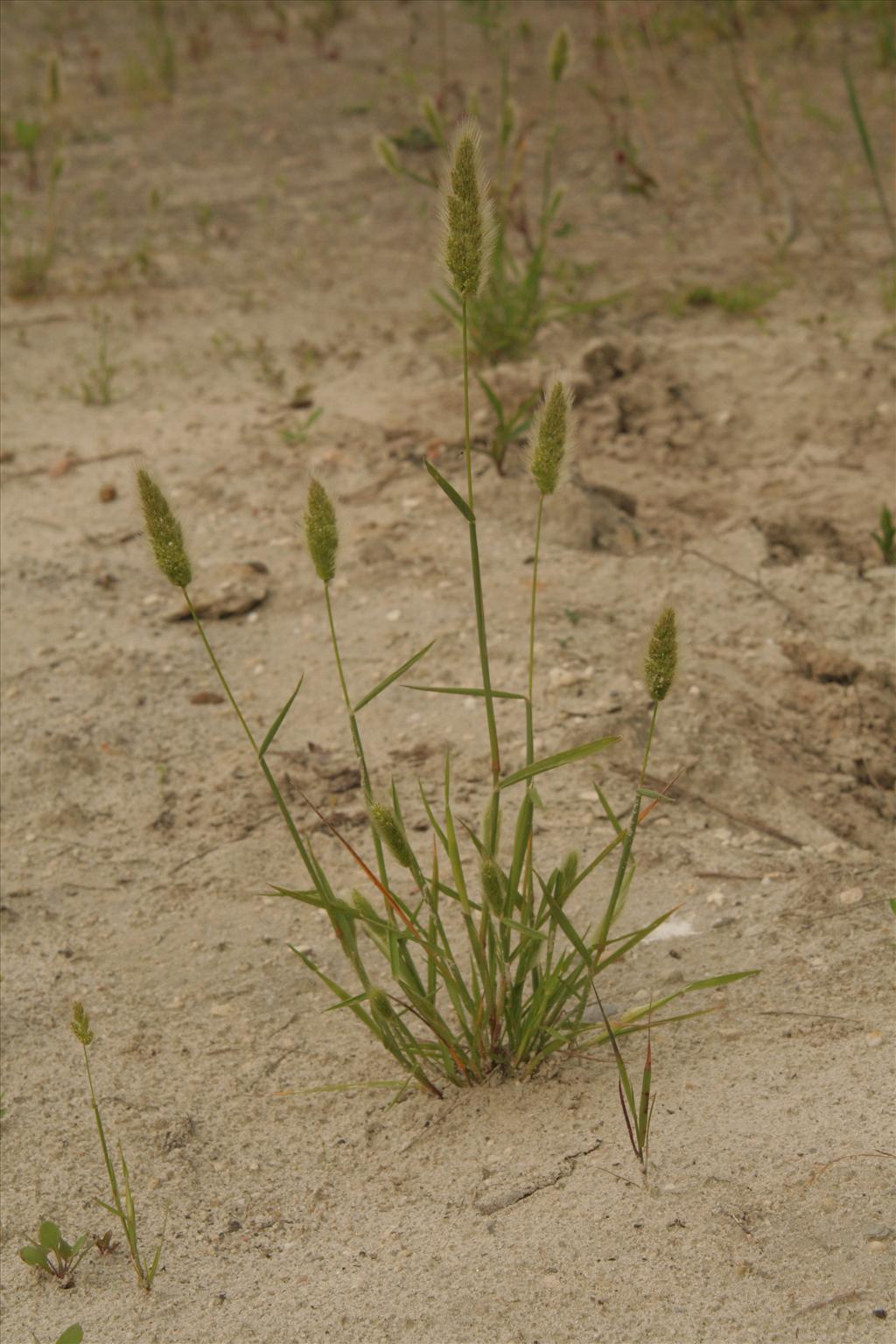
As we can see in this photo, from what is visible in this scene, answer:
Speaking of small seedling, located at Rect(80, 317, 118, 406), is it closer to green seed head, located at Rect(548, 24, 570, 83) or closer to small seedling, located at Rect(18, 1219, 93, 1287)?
green seed head, located at Rect(548, 24, 570, 83)

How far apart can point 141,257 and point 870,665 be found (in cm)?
297

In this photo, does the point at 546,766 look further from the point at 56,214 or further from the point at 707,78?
the point at 707,78

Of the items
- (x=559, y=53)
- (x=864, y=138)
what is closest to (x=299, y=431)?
(x=559, y=53)

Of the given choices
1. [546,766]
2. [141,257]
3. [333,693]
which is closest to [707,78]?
[141,257]

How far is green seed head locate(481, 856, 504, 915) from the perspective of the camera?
4.85ft

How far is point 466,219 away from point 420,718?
1348 mm

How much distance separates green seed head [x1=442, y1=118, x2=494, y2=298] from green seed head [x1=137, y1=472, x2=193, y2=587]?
40 centimetres

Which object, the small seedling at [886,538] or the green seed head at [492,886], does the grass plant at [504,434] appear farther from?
the green seed head at [492,886]

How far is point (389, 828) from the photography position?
149 cm

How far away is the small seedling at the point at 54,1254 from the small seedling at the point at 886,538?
2177 mm

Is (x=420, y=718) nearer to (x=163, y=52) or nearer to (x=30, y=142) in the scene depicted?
(x=30, y=142)

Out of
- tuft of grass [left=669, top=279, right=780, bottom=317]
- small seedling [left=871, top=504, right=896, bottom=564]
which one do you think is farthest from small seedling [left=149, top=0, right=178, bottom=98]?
small seedling [left=871, top=504, right=896, bottom=564]

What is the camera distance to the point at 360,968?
162 cm

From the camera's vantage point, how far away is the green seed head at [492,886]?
1.48m
